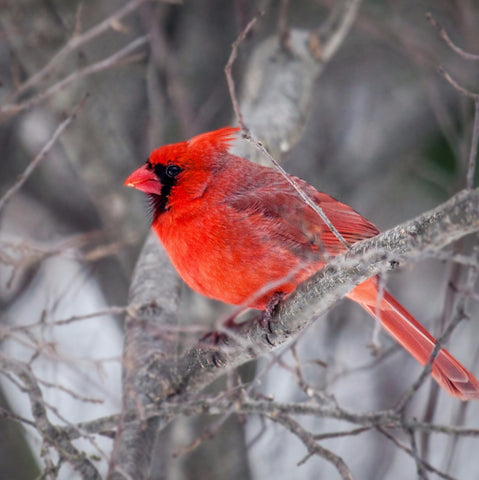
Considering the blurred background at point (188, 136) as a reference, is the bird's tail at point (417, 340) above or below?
below

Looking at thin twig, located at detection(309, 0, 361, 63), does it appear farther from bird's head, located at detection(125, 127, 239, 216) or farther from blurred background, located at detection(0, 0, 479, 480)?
bird's head, located at detection(125, 127, 239, 216)

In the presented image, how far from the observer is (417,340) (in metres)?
2.86

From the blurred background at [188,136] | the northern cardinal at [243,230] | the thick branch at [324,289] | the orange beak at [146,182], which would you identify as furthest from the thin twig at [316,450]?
the orange beak at [146,182]

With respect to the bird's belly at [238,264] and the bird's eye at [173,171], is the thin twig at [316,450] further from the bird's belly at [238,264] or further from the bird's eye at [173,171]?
the bird's eye at [173,171]

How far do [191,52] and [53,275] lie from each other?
7.09 ft

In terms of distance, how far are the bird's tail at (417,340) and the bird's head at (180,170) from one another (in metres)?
0.79

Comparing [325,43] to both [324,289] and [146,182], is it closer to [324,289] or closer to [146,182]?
[146,182]

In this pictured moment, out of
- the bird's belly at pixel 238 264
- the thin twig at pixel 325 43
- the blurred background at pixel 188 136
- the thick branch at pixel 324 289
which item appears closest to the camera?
the thick branch at pixel 324 289

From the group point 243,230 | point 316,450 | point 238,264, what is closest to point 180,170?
point 243,230

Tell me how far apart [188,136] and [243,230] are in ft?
6.24

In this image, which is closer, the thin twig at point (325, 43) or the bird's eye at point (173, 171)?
the bird's eye at point (173, 171)

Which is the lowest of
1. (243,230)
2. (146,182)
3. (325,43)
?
(243,230)

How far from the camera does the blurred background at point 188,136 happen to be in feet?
12.3

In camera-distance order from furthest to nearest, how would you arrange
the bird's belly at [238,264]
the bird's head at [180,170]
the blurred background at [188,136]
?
the blurred background at [188,136] < the bird's head at [180,170] < the bird's belly at [238,264]
